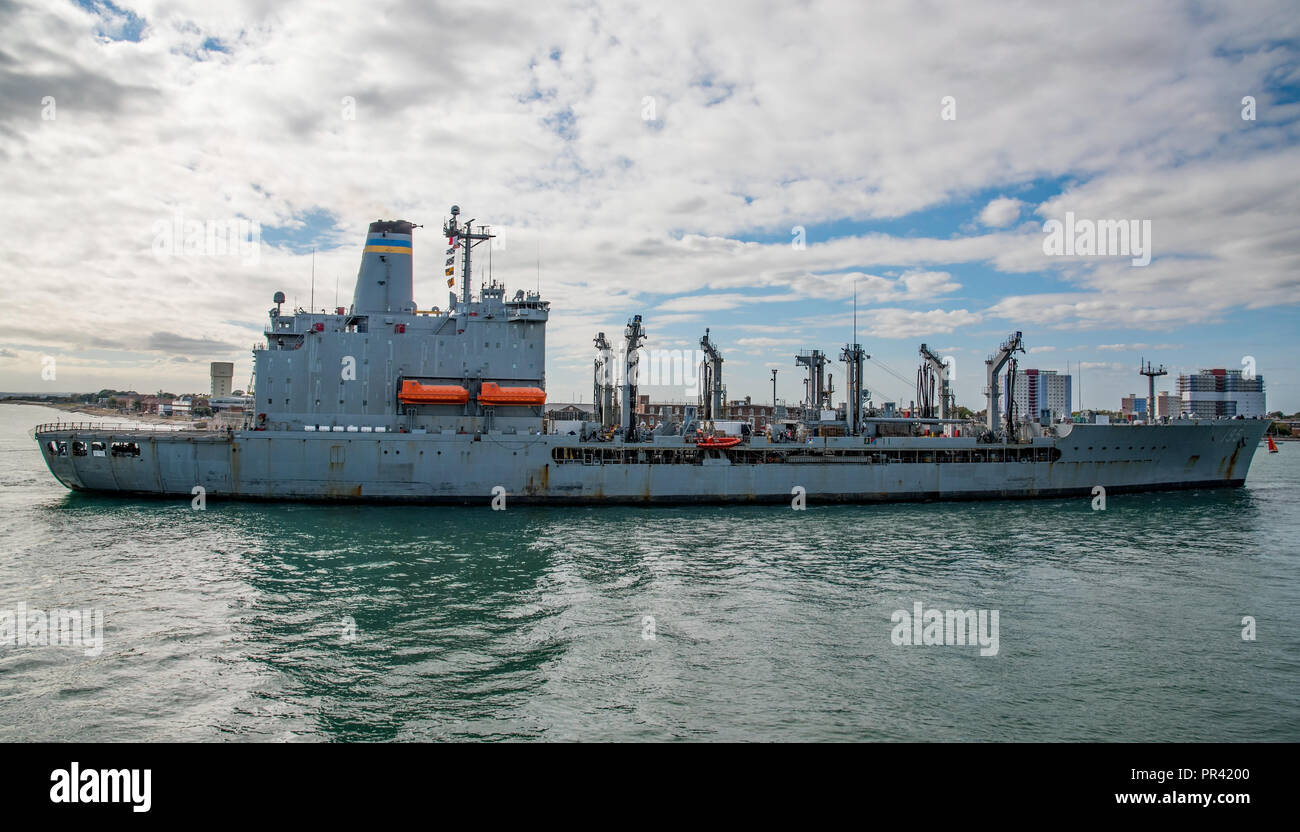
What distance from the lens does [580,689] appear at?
11.4 m

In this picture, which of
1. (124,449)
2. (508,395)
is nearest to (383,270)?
(508,395)

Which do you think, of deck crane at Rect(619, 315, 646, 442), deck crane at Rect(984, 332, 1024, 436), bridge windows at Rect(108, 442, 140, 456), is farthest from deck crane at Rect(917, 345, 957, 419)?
bridge windows at Rect(108, 442, 140, 456)

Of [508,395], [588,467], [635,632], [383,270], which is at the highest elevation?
[383,270]

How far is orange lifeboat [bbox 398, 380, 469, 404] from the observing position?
104 ft

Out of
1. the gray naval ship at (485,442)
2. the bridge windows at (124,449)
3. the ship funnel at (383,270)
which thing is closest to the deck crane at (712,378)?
the gray naval ship at (485,442)

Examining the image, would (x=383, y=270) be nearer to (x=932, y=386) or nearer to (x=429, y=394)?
(x=429, y=394)

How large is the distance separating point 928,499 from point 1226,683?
22.8 meters

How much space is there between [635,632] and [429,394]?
2088cm

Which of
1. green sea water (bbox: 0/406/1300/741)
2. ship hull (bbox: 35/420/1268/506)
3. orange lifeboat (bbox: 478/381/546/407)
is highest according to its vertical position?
orange lifeboat (bbox: 478/381/546/407)

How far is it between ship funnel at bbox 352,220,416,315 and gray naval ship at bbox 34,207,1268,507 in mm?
71

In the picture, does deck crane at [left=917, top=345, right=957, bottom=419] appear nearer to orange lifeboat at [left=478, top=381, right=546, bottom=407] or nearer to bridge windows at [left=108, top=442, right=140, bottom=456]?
orange lifeboat at [left=478, top=381, right=546, bottom=407]

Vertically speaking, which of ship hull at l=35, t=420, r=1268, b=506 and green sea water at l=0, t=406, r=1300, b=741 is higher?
ship hull at l=35, t=420, r=1268, b=506

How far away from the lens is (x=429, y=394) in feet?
104
